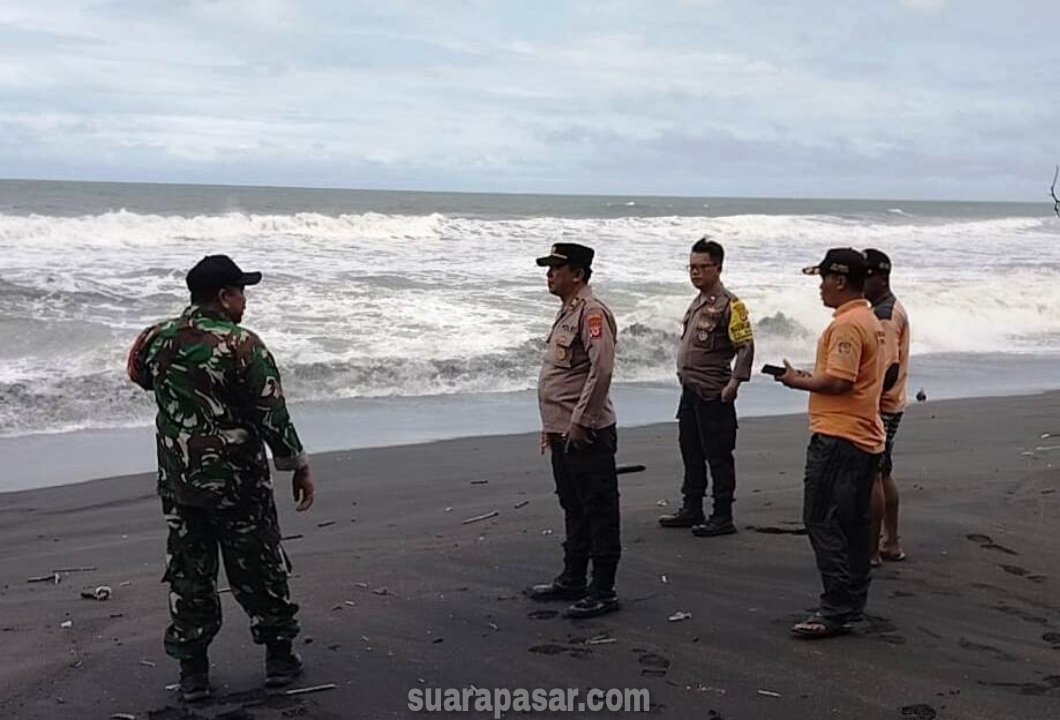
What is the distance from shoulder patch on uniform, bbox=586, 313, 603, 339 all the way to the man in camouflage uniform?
5.10ft

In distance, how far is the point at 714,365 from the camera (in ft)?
22.3

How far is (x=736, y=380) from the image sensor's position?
6613 mm

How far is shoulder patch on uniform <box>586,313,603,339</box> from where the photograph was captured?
5309 millimetres

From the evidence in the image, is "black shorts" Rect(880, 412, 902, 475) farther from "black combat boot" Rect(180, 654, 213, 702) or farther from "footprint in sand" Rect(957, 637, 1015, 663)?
"black combat boot" Rect(180, 654, 213, 702)

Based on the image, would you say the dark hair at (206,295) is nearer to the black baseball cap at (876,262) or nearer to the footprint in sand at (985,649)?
the black baseball cap at (876,262)

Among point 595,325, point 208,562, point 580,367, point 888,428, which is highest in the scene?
point 595,325

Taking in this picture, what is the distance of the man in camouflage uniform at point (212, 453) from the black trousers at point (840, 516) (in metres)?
2.23

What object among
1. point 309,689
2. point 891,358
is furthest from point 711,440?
point 309,689

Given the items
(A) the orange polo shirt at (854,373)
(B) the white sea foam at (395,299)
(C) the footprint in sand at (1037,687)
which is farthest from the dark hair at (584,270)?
(B) the white sea foam at (395,299)

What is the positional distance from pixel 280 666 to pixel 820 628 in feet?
7.55

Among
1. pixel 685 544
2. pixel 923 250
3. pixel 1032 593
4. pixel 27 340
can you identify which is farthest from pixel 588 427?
pixel 923 250

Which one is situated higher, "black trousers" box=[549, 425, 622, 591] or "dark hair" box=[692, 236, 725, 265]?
"dark hair" box=[692, 236, 725, 265]

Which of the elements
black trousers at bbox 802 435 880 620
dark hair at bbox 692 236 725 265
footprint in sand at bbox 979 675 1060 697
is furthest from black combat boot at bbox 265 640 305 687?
dark hair at bbox 692 236 725 265

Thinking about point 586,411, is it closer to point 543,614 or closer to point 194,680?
point 543,614
